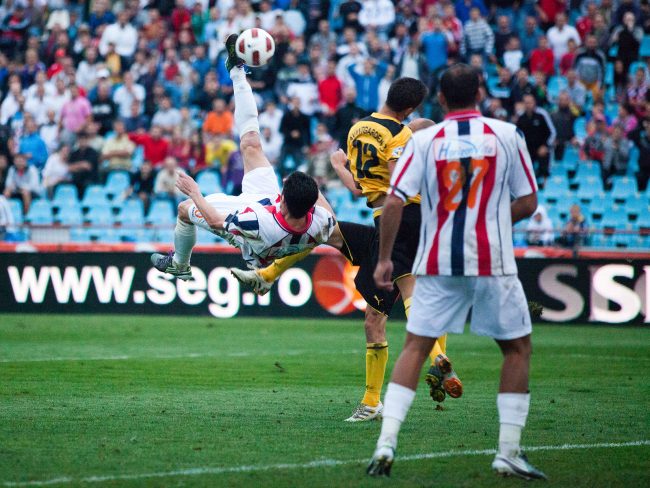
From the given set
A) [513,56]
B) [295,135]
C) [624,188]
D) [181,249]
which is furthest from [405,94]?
[513,56]

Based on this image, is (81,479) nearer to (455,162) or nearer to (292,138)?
(455,162)

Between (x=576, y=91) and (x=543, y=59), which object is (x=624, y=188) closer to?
(x=576, y=91)

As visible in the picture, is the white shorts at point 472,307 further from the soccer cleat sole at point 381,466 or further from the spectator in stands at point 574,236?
→ the spectator in stands at point 574,236

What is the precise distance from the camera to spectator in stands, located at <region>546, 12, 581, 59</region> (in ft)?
72.4

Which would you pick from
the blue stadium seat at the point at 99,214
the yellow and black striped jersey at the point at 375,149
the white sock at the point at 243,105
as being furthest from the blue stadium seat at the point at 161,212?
the yellow and black striped jersey at the point at 375,149

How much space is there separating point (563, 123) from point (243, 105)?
1178 cm

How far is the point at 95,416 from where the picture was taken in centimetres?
847

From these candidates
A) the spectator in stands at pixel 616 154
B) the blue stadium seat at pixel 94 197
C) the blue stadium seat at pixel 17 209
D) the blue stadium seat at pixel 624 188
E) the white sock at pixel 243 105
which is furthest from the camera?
the blue stadium seat at pixel 94 197

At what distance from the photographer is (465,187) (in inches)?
248

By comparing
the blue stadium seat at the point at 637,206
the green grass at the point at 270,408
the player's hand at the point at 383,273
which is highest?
the player's hand at the point at 383,273

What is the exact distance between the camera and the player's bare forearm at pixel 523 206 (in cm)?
643

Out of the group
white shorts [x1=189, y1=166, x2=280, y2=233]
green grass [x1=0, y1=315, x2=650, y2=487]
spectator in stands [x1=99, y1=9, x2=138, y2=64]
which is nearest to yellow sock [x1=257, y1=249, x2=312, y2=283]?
white shorts [x1=189, y1=166, x2=280, y2=233]

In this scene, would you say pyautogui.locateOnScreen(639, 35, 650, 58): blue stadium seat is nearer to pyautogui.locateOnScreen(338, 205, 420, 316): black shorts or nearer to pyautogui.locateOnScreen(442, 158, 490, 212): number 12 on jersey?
pyautogui.locateOnScreen(338, 205, 420, 316): black shorts

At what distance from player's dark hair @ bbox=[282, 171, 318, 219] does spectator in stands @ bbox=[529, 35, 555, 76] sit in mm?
14562
